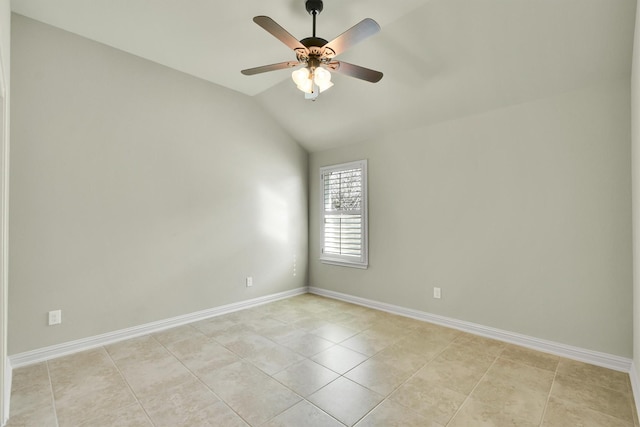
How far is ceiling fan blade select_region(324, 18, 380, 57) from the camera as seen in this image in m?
1.90

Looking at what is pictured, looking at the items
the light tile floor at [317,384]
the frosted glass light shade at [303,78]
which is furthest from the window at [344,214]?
the frosted glass light shade at [303,78]

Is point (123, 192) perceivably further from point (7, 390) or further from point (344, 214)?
point (344, 214)

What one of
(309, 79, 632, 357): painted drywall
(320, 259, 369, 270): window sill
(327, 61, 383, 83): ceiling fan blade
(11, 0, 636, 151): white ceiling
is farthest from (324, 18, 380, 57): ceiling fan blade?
(320, 259, 369, 270): window sill

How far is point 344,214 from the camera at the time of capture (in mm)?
4492

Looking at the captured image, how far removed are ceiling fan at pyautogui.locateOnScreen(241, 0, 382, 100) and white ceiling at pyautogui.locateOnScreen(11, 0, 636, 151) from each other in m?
0.51

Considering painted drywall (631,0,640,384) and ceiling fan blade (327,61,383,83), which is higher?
ceiling fan blade (327,61,383,83)

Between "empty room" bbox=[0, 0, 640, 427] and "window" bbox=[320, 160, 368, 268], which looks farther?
"window" bbox=[320, 160, 368, 268]

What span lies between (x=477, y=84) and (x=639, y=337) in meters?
2.32

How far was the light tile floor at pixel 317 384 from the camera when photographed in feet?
6.23

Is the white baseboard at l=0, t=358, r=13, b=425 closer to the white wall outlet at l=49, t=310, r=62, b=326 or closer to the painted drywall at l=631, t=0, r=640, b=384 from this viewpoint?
the white wall outlet at l=49, t=310, r=62, b=326

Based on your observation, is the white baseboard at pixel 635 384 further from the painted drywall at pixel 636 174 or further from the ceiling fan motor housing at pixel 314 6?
the ceiling fan motor housing at pixel 314 6

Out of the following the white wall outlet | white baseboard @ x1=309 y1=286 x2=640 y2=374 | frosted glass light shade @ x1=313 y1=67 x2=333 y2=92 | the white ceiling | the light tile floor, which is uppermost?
the white ceiling

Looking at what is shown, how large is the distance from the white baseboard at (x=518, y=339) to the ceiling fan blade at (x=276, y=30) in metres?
3.06

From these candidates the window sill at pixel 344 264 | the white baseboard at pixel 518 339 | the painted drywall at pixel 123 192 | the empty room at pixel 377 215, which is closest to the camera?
the empty room at pixel 377 215
